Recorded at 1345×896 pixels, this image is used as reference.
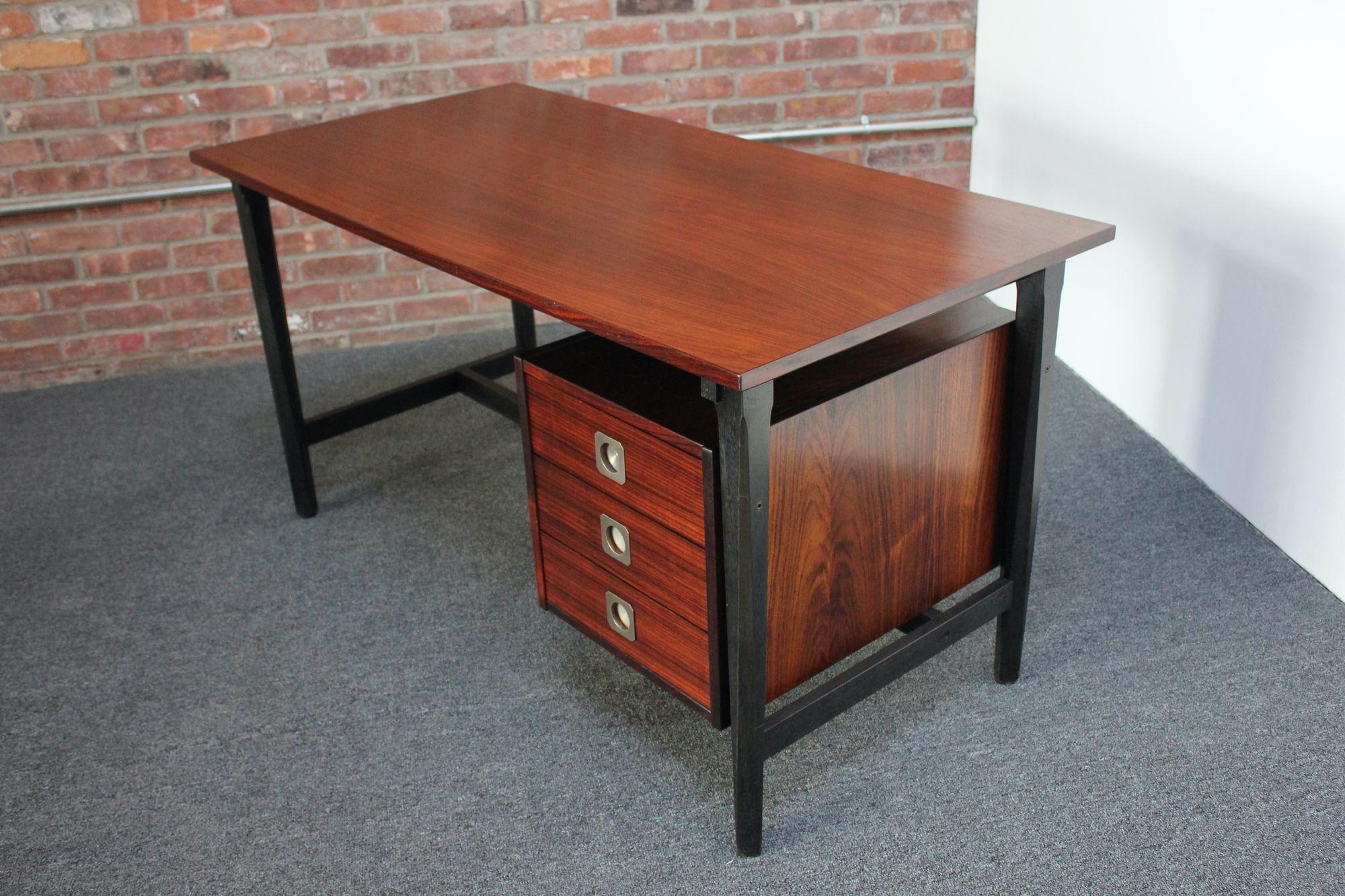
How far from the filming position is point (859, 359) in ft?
5.64

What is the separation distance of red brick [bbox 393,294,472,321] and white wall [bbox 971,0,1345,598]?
149cm

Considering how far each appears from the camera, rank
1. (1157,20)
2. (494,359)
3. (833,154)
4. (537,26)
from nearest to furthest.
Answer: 1. (1157,20)
2. (494,359)
3. (537,26)
4. (833,154)

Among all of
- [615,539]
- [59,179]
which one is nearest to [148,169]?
[59,179]

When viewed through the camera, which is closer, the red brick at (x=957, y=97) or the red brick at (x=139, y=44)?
the red brick at (x=139, y=44)

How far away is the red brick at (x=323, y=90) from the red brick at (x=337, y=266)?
39 centimetres

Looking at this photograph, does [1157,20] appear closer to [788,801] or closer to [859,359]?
[859,359]

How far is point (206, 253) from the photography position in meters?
3.23

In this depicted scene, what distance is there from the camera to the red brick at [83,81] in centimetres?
299

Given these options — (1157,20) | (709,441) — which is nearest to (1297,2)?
(1157,20)

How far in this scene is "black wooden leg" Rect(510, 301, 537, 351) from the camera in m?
2.79

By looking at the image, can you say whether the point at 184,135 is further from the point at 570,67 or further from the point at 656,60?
the point at 656,60

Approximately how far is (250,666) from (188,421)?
106cm

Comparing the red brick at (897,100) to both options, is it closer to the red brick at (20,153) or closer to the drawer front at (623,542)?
the drawer front at (623,542)

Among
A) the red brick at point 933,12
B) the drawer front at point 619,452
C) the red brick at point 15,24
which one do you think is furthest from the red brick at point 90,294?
the red brick at point 933,12
